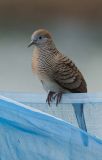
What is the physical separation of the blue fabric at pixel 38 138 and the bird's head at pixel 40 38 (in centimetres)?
118

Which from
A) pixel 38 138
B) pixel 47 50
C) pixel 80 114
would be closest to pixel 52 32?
pixel 47 50

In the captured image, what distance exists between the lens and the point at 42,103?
1675 mm

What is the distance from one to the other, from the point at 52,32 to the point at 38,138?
16.2ft

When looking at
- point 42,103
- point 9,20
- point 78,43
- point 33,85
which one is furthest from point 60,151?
point 9,20

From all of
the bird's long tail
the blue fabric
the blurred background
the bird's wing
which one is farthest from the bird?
the blurred background

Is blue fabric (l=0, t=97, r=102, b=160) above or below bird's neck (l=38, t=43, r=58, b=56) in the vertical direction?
above

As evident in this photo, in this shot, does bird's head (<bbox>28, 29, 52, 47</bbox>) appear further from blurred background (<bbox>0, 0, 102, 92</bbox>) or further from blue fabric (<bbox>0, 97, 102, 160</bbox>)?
blurred background (<bbox>0, 0, 102, 92</bbox>)

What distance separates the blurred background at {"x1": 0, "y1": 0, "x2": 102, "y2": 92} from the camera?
5.23 metres

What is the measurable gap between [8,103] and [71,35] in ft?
16.3

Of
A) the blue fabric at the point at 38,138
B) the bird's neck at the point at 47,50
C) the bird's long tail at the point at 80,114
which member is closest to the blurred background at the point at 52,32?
the bird's neck at the point at 47,50

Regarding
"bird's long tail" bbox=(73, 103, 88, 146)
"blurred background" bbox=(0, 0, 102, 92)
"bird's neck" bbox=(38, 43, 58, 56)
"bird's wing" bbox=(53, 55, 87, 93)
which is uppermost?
"bird's long tail" bbox=(73, 103, 88, 146)

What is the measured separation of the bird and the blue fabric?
1037 millimetres

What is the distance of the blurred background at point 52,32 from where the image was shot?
5225mm

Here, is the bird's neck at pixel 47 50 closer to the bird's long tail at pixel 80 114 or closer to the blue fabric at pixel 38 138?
the bird's long tail at pixel 80 114
